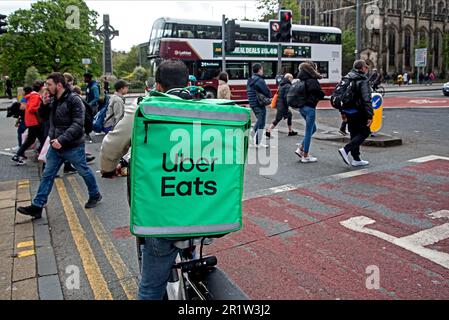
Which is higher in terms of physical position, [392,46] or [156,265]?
[392,46]

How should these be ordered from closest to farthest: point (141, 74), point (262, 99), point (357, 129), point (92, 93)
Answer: point (357, 129), point (262, 99), point (92, 93), point (141, 74)

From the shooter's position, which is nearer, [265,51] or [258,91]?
[258,91]

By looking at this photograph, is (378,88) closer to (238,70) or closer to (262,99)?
(238,70)

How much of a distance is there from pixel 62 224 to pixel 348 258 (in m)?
3.28

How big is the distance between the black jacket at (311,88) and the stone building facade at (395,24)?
51543mm

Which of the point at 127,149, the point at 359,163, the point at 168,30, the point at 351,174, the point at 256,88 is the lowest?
the point at 351,174

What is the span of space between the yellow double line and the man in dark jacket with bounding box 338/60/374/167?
4.44m

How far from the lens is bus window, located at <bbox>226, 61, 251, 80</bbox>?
21656mm

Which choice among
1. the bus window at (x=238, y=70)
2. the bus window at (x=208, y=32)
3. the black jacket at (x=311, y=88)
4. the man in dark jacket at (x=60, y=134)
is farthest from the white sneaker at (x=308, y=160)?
the bus window at (x=238, y=70)

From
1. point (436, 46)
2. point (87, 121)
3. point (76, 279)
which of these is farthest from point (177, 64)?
point (436, 46)

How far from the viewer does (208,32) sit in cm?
2069

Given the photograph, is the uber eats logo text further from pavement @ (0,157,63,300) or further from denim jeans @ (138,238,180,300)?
pavement @ (0,157,63,300)

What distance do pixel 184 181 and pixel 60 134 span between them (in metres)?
3.63

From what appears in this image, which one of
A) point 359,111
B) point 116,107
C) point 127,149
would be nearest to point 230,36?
point 116,107
